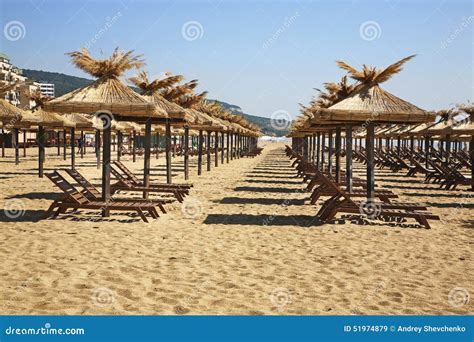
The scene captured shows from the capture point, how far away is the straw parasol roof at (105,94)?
324 inches

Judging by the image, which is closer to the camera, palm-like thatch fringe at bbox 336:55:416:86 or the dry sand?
the dry sand

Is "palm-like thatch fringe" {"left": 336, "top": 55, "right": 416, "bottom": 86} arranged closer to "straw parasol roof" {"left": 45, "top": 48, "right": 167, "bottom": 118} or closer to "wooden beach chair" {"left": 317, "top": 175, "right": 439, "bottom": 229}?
"wooden beach chair" {"left": 317, "top": 175, "right": 439, "bottom": 229}

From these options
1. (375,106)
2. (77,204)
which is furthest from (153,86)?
(375,106)

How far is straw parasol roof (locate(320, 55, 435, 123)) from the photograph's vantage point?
8289 mm

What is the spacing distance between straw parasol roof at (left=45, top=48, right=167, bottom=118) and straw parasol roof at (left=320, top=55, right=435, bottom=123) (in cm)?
328

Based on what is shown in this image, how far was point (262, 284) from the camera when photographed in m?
4.70

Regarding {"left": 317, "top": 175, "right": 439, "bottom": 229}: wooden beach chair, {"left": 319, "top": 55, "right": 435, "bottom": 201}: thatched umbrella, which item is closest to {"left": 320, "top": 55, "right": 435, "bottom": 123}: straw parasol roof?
{"left": 319, "top": 55, "right": 435, "bottom": 201}: thatched umbrella

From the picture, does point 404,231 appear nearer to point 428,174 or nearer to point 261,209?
point 261,209

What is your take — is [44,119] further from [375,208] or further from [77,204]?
[375,208]

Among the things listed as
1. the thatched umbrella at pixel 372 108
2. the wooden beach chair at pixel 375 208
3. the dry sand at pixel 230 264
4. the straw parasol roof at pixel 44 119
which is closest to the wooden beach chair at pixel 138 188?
the dry sand at pixel 230 264

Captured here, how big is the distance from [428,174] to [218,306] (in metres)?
14.4

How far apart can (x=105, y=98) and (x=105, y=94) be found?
149 millimetres

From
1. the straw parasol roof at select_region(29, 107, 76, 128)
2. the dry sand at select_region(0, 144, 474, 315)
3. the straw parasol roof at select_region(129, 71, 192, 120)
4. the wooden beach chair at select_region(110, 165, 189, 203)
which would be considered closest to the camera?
the dry sand at select_region(0, 144, 474, 315)
